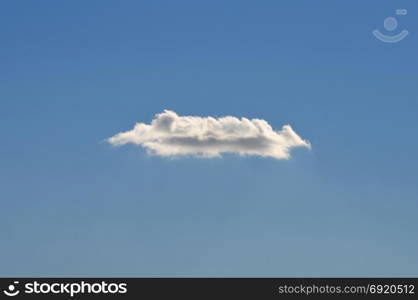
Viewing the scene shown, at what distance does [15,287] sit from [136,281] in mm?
20623

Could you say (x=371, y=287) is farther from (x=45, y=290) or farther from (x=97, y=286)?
(x=45, y=290)

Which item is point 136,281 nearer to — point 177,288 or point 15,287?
point 177,288

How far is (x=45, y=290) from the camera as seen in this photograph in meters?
84.2

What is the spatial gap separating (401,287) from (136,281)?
148 feet

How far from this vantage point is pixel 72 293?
83.7 metres

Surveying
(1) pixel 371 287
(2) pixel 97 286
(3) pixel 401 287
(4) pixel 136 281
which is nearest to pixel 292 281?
(1) pixel 371 287

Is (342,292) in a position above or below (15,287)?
below

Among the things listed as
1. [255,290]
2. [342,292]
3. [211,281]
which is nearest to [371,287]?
[342,292]

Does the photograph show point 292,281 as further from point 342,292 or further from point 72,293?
point 72,293

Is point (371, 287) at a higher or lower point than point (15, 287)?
lower

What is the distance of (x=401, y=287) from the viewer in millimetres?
88625

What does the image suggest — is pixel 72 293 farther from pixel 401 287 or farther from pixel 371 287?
pixel 401 287

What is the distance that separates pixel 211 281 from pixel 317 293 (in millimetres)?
18073

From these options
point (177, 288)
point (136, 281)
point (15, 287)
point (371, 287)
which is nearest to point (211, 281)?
point (177, 288)
